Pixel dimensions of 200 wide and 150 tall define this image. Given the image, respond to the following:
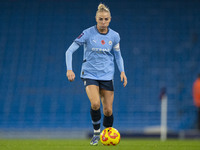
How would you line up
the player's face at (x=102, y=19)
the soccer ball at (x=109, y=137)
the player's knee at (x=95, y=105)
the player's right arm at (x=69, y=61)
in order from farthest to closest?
the player's face at (x=102, y=19)
the player's knee at (x=95, y=105)
the soccer ball at (x=109, y=137)
the player's right arm at (x=69, y=61)

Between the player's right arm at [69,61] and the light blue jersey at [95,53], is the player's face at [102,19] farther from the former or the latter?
the player's right arm at [69,61]

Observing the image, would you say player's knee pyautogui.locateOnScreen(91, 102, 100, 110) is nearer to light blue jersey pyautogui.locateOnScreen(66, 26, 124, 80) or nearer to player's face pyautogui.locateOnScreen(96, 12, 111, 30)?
light blue jersey pyautogui.locateOnScreen(66, 26, 124, 80)

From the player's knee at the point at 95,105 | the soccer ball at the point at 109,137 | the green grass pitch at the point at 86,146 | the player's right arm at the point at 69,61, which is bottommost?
the green grass pitch at the point at 86,146

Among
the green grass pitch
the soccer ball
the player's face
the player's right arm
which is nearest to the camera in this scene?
the green grass pitch

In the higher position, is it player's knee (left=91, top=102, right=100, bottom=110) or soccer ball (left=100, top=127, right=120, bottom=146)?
player's knee (left=91, top=102, right=100, bottom=110)

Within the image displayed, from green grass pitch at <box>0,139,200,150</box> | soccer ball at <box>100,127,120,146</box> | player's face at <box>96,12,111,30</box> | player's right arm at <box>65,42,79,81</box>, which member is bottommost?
green grass pitch at <box>0,139,200,150</box>

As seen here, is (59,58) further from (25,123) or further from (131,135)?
(131,135)

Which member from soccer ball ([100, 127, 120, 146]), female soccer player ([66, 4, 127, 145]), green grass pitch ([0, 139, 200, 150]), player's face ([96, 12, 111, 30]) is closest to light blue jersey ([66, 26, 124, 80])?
female soccer player ([66, 4, 127, 145])

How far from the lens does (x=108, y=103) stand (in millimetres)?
6457

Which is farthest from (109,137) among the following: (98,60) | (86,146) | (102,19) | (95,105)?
(102,19)

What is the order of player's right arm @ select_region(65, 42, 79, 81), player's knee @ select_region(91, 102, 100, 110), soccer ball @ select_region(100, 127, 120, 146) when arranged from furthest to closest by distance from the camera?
player's knee @ select_region(91, 102, 100, 110) < soccer ball @ select_region(100, 127, 120, 146) < player's right arm @ select_region(65, 42, 79, 81)

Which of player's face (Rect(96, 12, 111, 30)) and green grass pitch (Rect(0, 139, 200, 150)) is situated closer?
green grass pitch (Rect(0, 139, 200, 150))

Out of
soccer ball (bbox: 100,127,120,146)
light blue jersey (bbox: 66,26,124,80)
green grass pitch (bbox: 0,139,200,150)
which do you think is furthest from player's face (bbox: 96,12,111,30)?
green grass pitch (bbox: 0,139,200,150)

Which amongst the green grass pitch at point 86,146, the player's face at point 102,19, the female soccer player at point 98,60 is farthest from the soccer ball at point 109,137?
the player's face at point 102,19
